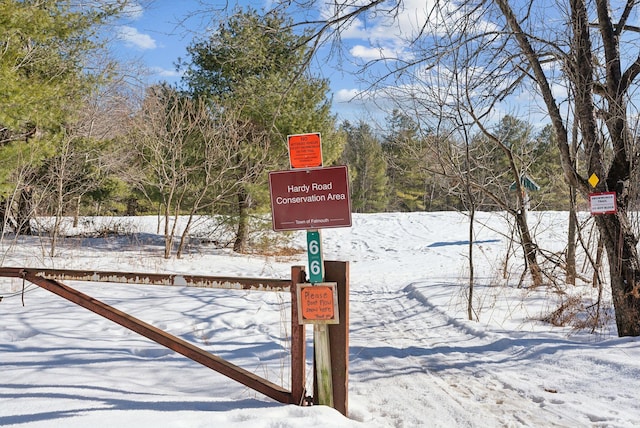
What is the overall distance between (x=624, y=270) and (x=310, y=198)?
4.07 meters

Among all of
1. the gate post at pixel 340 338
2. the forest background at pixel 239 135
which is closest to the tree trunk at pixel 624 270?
the forest background at pixel 239 135

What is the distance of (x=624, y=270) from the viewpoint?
204 inches

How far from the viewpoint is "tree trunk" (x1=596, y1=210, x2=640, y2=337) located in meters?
5.09

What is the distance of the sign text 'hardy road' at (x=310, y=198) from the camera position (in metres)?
2.98

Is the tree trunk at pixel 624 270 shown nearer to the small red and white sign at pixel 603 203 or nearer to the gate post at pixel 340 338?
the small red and white sign at pixel 603 203

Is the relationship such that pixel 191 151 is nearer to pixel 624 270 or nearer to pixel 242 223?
pixel 242 223

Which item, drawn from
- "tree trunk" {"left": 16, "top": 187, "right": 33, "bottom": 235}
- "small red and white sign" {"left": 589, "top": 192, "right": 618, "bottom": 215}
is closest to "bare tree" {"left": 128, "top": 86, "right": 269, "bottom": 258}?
"tree trunk" {"left": 16, "top": 187, "right": 33, "bottom": 235}

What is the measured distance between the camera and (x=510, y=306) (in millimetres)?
7547

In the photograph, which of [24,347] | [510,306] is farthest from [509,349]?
[24,347]

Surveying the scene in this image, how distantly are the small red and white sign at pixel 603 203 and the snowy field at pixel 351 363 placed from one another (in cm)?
136

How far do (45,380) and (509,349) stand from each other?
444 cm

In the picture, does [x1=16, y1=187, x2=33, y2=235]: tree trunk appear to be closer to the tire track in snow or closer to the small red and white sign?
the tire track in snow

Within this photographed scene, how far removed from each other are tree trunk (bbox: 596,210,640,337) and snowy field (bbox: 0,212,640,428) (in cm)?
24

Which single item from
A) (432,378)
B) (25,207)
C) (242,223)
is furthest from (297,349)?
(25,207)
